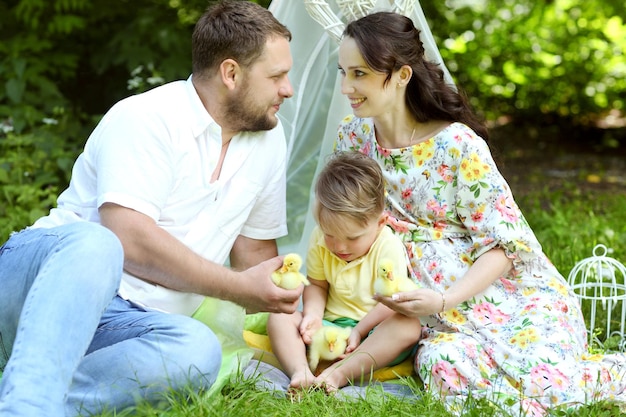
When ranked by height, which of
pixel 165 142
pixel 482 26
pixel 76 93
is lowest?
pixel 482 26

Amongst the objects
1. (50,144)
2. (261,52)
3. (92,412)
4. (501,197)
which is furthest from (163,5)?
(92,412)

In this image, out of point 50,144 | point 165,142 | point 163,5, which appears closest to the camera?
point 165,142

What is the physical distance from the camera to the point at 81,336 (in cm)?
241

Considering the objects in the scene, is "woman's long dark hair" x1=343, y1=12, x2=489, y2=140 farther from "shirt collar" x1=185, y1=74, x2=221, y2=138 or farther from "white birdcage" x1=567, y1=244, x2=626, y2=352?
"white birdcage" x1=567, y1=244, x2=626, y2=352

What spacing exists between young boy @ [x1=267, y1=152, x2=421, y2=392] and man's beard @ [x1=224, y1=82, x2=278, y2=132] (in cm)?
28

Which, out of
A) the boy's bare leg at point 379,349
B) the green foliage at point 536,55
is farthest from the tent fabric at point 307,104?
the green foliage at point 536,55

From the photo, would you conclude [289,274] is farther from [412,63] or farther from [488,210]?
[412,63]

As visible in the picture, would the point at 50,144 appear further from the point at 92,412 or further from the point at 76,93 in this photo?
the point at 92,412

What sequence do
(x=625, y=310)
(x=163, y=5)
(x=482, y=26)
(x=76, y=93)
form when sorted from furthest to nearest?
(x=482, y=26) → (x=76, y=93) → (x=163, y=5) → (x=625, y=310)

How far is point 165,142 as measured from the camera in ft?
9.63

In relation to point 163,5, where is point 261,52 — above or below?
above

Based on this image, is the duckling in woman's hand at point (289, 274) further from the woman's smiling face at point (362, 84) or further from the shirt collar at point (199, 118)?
the woman's smiling face at point (362, 84)

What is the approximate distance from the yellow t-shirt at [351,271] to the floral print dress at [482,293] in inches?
4.6

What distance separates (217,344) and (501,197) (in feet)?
3.64
